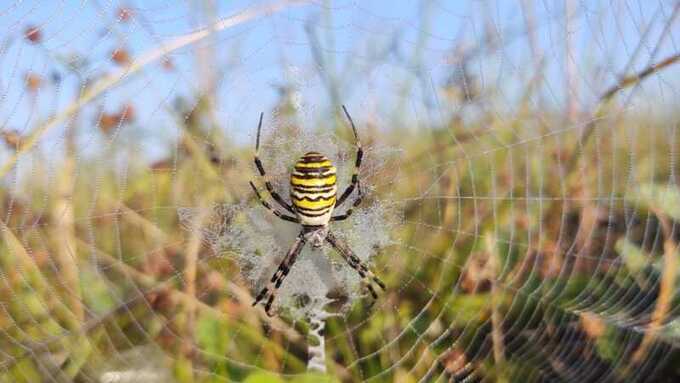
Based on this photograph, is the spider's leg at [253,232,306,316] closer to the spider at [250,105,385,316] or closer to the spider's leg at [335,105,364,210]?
the spider at [250,105,385,316]

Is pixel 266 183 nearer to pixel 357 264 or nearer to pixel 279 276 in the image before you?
pixel 279 276

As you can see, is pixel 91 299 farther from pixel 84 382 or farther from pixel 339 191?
pixel 339 191

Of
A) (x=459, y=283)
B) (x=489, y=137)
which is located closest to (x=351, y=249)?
(x=459, y=283)

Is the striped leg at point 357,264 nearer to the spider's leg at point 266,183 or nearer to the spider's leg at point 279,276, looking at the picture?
the spider's leg at point 279,276

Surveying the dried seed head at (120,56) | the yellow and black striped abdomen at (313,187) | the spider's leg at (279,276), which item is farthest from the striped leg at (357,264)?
the dried seed head at (120,56)

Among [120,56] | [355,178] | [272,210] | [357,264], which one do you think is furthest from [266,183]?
[120,56]

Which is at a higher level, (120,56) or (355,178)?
(120,56)

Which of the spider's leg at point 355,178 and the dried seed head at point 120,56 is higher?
the dried seed head at point 120,56
